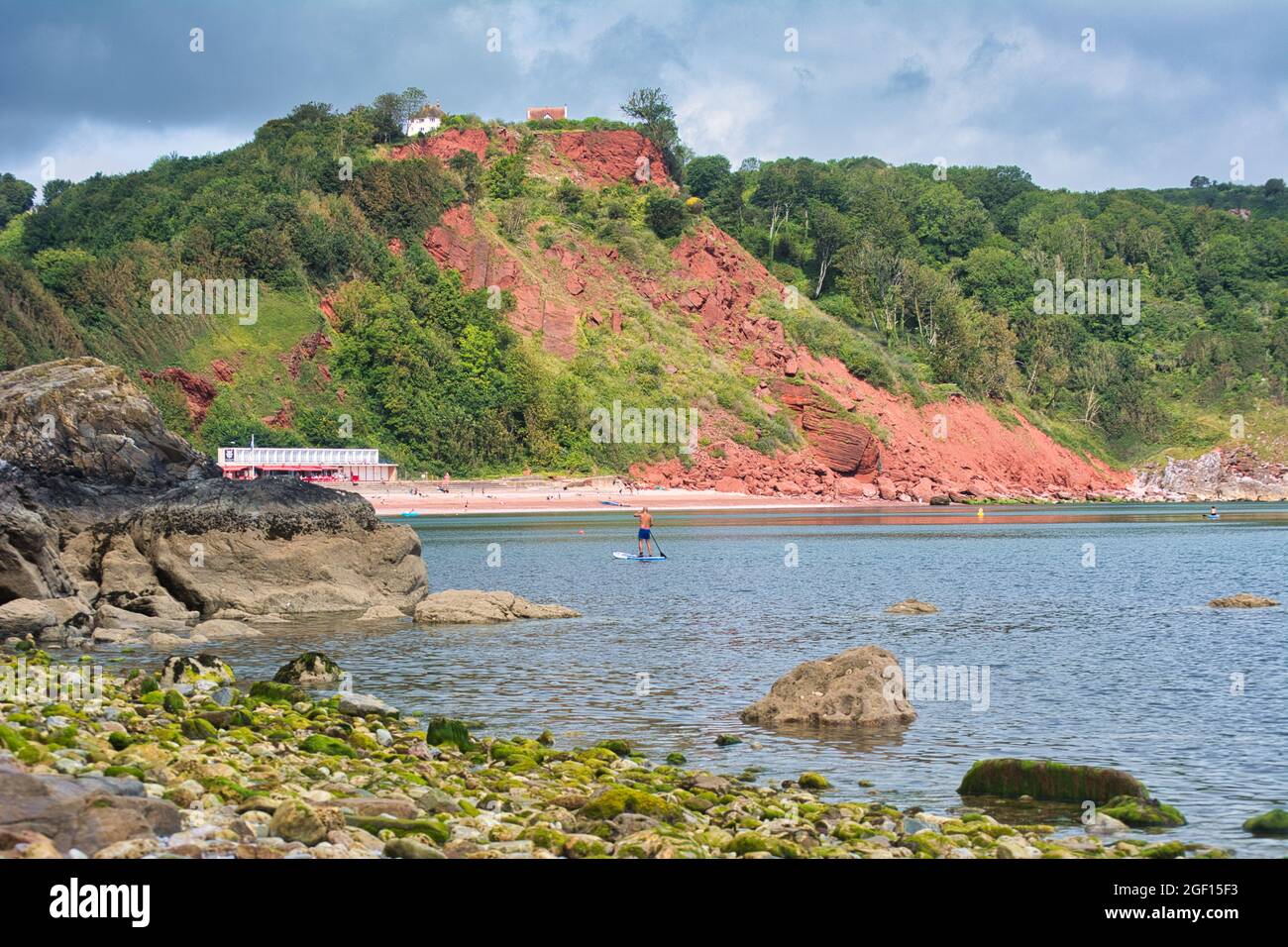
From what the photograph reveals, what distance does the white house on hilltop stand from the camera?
133625 millimetres

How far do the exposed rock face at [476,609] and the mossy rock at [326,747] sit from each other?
48.4 ft

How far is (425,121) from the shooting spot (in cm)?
13488

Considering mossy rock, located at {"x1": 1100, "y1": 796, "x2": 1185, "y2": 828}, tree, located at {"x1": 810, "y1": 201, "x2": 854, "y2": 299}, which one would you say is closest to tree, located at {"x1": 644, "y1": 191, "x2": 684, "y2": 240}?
tree, located at {"x1": 810, "y1": 201, "x2": 854, "y2": 299}

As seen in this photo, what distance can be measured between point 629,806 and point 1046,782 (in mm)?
4710

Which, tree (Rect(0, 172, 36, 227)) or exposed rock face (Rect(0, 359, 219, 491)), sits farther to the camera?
tree (Rect(0, 172, 36, 227))

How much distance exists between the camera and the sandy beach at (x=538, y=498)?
84375 mm

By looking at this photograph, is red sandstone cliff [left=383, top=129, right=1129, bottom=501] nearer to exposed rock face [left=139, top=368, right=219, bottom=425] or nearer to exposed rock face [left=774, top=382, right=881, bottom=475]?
exposed rock face [left=774, top=382, right=881, bottom=475]

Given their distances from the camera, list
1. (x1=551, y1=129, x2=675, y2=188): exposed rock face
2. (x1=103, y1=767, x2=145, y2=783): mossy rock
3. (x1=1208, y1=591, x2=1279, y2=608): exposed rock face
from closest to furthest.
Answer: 1. (x1=103, y1=767, x2=145, y2=783): mossy rock
2. (x1=1208, y1=591, x2=1279, y2=608): exposed rock face
3. (x1=551, y1=129, x2=675, y2=188): exposed rock face

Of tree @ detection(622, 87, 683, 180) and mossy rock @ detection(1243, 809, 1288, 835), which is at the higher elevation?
tree @ detection(622, 87, 683, 180)

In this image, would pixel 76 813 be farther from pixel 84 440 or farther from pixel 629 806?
pixel 84 440

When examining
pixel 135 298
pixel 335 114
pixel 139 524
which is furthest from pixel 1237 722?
pixel 335 114

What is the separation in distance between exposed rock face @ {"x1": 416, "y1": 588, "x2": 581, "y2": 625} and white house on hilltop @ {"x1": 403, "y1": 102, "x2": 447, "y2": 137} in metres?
111
